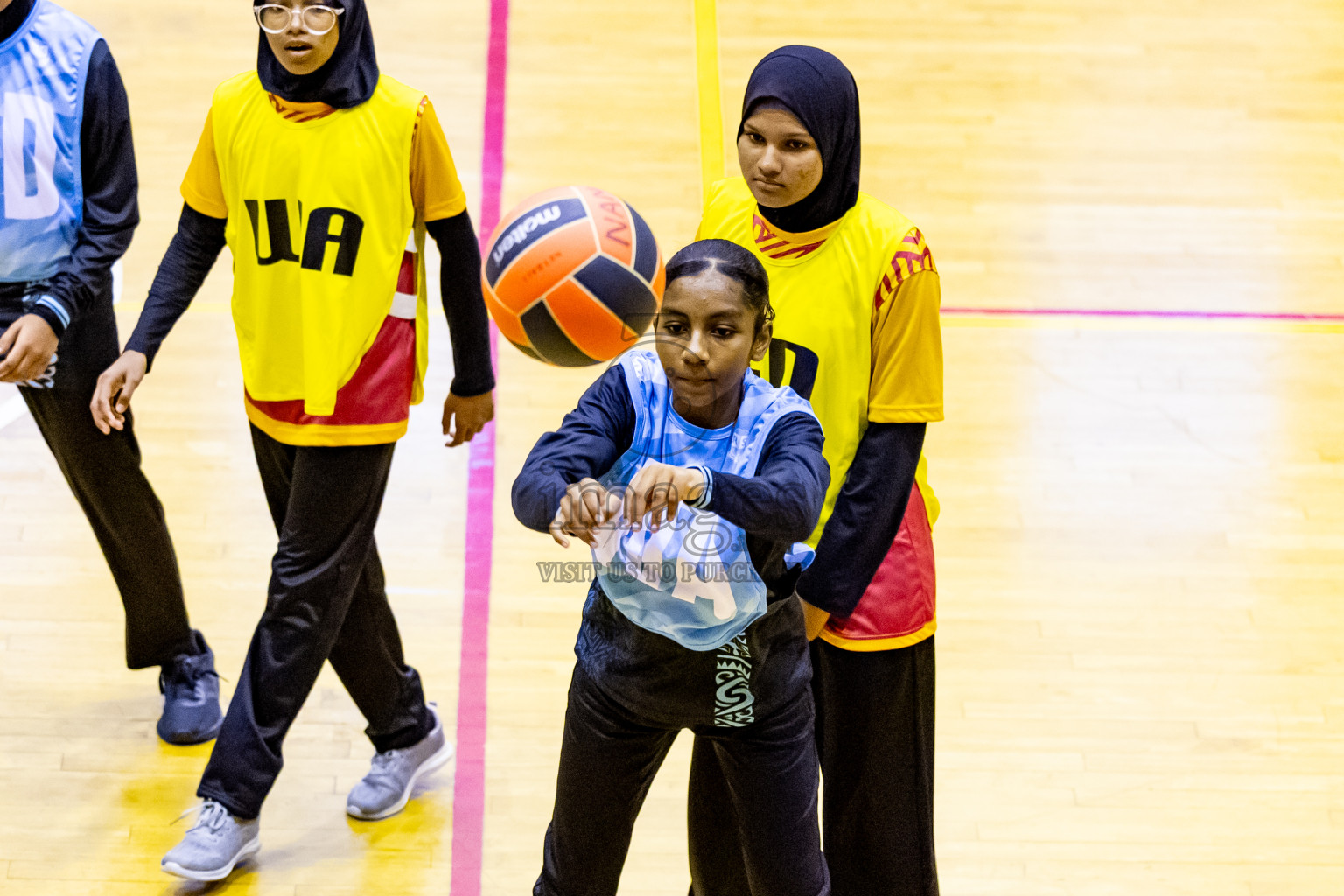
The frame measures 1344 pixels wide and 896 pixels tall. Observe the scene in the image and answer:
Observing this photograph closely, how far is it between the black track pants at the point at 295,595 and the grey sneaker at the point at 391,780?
1.09 ft

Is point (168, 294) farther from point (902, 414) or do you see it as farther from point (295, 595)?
point (902, 414)

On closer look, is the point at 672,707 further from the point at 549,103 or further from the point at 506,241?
the point at 549,103

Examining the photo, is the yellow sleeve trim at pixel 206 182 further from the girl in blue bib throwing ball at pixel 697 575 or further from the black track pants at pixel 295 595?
the girl in blue bib throwing ball at pixel 697 575

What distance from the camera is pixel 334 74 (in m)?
3.11

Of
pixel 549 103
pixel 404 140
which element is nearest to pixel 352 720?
pixel 404 140

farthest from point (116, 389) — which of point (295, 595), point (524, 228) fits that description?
point (524, 228)

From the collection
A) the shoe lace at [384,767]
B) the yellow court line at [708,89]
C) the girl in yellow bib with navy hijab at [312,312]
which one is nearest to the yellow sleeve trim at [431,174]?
the girl in yellow bib with navy hijab at [312,312]

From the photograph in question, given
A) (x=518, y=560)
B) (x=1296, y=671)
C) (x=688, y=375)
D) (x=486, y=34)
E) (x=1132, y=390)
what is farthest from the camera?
(x=486, y=34)

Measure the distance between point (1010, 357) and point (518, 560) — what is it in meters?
2.08

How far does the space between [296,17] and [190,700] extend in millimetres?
1900

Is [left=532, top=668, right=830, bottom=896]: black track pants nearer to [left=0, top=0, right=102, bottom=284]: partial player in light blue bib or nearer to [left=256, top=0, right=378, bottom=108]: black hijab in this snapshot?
[left=256, top=0, right=378, bottom=108]: black hijab

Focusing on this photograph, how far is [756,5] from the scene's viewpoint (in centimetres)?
762

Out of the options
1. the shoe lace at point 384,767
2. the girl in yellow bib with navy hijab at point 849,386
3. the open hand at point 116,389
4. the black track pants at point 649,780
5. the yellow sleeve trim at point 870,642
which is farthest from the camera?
the shoe lace at point 384,767

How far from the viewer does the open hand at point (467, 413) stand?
3.46m
